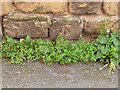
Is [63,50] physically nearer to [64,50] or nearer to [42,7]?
[64,50]

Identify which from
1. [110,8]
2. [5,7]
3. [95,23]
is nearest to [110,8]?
[110,8]

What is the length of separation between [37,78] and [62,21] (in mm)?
647

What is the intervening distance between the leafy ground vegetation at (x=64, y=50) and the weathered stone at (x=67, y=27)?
0.07 meters

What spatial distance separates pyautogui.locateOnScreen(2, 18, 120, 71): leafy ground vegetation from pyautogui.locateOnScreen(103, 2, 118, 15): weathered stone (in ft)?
0.61

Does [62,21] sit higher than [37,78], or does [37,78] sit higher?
[62,21]

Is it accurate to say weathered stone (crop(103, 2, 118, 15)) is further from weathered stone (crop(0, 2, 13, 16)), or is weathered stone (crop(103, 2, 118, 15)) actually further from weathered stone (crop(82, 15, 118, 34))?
weathered stone (crop(0, 2, 13, 16))

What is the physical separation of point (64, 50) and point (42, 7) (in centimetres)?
46

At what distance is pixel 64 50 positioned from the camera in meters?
3.42

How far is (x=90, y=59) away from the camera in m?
3.42

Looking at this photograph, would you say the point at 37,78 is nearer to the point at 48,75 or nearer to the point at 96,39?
the point at 48,75

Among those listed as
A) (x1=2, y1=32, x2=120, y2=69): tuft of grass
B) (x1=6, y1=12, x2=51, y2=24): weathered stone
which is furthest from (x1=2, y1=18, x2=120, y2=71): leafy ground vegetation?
(x1=6, y1=12, x2=51, y2=24): weathered stone

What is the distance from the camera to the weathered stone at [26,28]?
3.52 metres

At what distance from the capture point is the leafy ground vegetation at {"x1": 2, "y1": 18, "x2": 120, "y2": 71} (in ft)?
11.1

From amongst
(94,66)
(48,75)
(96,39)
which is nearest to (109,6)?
(96,39)
